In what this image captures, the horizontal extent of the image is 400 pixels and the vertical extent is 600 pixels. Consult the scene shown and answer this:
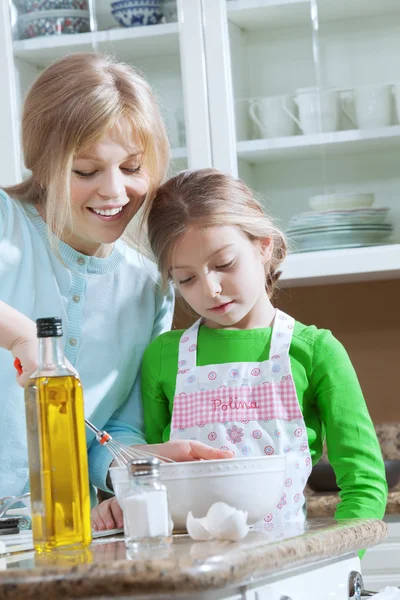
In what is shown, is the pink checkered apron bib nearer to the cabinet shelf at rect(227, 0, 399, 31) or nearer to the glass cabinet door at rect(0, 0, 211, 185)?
the glass cabinet door at rect(0, 0, 211, 185)

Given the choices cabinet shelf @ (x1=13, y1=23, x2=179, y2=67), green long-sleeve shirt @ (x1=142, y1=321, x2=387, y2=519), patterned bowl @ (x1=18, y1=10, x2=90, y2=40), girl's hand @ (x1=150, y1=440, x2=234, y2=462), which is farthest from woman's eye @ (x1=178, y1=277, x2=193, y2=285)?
patterned bowl @ (x1=18, y1=10, x2=90, y2=40)

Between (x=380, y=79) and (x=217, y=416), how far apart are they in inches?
50.9

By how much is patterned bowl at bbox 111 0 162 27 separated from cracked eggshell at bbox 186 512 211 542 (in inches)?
73.4

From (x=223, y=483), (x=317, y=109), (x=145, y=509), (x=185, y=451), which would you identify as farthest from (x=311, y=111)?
(x=145, y=509)

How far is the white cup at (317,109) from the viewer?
2510mm

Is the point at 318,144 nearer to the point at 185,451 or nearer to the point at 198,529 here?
the point at 185,451

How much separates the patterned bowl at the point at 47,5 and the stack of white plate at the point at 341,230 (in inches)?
31.6

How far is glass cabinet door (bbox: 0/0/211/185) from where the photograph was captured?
2516 mm

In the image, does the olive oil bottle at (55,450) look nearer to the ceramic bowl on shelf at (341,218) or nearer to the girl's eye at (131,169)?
the girl's eye at (131,169)

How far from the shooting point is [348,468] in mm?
1440

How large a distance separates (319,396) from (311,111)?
46.5 inches

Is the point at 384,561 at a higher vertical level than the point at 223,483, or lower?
lower

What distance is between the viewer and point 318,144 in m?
2.52

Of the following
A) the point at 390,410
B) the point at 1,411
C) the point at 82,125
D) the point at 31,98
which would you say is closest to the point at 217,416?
the point at 1,411
